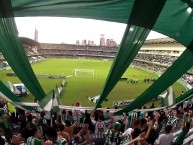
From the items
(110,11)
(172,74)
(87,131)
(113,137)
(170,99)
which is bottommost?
(113,137)

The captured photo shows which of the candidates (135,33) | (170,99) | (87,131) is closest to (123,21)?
(135,33)

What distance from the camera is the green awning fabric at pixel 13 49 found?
5867 millimetres

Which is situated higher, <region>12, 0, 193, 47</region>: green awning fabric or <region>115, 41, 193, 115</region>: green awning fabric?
<region>12, 0, 193, 47</region>: green awning fabric

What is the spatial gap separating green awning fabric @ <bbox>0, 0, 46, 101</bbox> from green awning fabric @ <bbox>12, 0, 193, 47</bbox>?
11.7 inches

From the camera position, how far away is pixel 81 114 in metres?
8.36

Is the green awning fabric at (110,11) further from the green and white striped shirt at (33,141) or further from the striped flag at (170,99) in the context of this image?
the green and white striped shirt at (33,141)

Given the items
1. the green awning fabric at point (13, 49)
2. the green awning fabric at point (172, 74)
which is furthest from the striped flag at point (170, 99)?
Answer: the green awning fabric at point (13, 49)

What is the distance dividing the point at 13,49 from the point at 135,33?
8.37 ft

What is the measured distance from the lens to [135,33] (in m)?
6.20

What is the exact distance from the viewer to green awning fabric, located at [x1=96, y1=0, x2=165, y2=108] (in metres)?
5.59

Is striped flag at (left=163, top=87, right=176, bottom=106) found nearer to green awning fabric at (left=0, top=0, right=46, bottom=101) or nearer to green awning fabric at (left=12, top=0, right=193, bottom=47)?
green awning fabric at (left=12, top=0, right=193, bottom=47)

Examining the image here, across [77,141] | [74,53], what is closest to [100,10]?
[77,141]

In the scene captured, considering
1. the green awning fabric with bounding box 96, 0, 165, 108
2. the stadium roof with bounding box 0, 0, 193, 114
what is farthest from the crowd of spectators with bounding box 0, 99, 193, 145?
the green awning fabric with bounding box 96, 0, 165, 108

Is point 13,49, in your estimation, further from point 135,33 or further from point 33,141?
point 33,141
